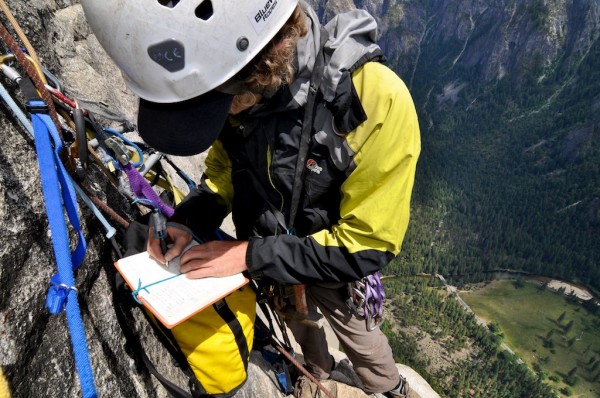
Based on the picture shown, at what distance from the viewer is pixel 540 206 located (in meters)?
117

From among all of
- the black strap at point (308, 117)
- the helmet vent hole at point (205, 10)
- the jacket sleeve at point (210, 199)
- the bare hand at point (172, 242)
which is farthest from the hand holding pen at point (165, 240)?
the helmet vent hole at point (205, 10)

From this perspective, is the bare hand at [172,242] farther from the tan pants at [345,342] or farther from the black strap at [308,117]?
the tan pants at [345,342]

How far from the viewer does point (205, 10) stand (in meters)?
1.93

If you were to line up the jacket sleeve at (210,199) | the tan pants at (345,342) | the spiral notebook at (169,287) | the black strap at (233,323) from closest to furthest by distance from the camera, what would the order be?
the spiral notebook at (169,287)
the black strap at (233,323)
the jacket sleeve at (210,199)
the tan pants at (345,342)

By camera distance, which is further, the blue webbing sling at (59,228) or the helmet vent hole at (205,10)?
the helmet vent hole at (205,10)

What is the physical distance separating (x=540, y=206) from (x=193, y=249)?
136 meters

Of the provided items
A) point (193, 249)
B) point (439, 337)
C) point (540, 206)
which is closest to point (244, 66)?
point (193, 249)

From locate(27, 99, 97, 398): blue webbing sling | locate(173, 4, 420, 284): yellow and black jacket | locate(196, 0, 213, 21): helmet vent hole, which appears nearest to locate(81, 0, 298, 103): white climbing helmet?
locate(196, 0, 213, 21): helmet vent hole

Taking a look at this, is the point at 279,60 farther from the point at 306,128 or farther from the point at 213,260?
the point at 213,260

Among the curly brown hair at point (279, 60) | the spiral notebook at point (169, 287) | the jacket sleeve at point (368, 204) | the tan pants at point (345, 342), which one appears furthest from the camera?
the tan pants at point (345, 342)

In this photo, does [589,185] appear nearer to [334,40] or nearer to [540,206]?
[540,206]

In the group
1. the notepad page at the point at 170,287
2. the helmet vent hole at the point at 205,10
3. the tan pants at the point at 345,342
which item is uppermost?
the helmet vent hole at the point at 205,10

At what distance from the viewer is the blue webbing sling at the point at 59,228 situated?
1550mm

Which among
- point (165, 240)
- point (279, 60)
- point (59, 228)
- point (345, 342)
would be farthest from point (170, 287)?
point (345, 342)
